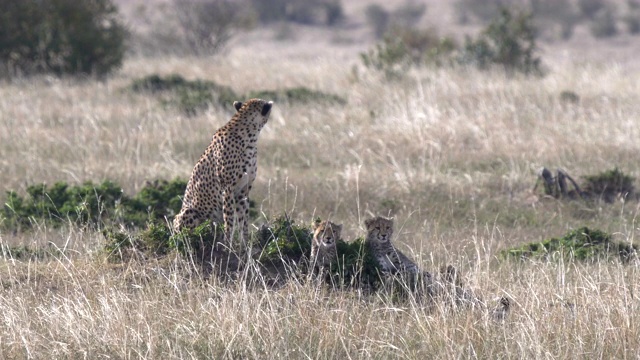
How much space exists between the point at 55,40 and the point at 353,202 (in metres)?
9.15

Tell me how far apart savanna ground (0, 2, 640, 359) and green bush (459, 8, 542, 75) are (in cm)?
62

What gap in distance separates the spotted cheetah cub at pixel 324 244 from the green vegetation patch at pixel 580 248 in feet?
4.89

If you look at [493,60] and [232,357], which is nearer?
[232,357]

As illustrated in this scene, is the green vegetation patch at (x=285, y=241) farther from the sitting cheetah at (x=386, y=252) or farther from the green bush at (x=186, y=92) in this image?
the green bush at (x=186, y=92)

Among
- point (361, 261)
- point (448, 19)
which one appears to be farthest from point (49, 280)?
point (448, 19)

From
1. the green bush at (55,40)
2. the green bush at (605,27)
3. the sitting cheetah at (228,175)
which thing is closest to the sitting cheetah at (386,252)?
the sitting cheetah at (228,175)

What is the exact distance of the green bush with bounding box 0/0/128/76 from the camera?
15.8 metres

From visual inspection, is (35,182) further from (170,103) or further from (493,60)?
(493,60)

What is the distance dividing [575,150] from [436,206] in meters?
2.31

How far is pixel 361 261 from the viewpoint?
5395 millimetres

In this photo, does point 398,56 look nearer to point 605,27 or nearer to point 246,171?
point 246,171

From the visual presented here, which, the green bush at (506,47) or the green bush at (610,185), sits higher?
the green bush at (506,47)

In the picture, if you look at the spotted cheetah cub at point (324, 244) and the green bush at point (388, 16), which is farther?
the green bush at point (388, 16)

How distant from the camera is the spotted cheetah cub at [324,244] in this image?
5.31 meters
